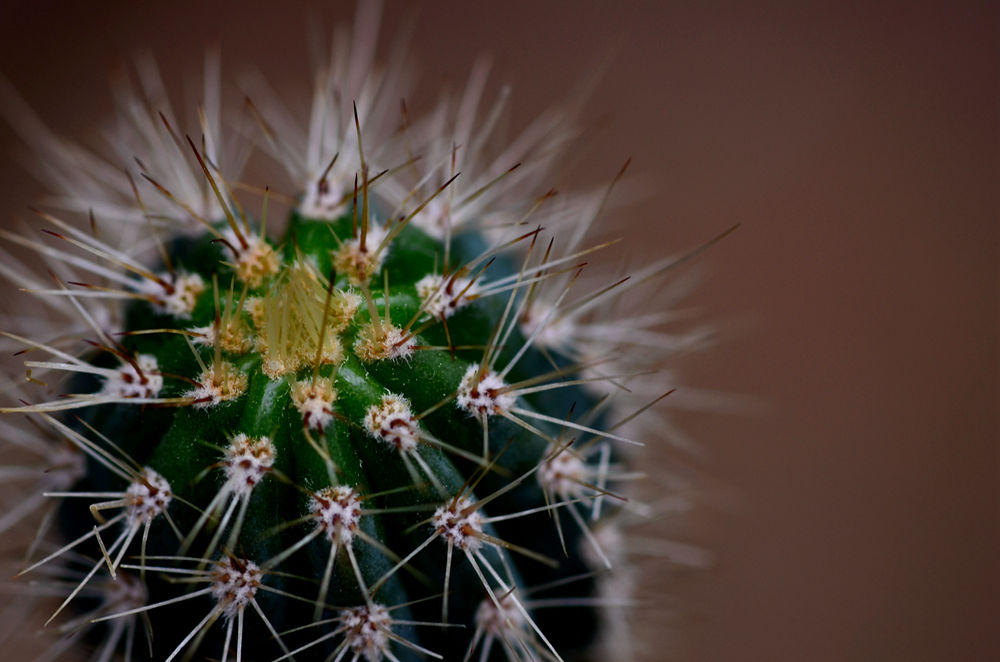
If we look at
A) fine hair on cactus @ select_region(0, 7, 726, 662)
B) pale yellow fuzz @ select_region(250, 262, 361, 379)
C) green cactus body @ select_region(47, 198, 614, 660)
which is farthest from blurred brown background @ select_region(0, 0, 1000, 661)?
pale yellow fuzz @ select_region(250, 262, 361, 379)

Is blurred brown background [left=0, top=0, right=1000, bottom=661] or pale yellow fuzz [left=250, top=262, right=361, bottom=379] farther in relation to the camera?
blurred brown background [left=0, top=0, right=1000, bottom=661]

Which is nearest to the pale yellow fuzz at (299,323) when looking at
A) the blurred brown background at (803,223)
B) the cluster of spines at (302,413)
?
the cluster of spines at (302,413)

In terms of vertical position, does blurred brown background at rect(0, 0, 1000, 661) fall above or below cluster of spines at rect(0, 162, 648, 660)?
above

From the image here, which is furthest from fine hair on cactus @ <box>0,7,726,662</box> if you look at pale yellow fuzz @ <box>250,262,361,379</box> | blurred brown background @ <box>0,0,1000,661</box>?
blurred brown background @ <box>0,0,1000,661</box>

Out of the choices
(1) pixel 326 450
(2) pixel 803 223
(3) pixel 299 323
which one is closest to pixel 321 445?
(1) pixel 326 450

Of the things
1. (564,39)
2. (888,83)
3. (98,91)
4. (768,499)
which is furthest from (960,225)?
(98,91)

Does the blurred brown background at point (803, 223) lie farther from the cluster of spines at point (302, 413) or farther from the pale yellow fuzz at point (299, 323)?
the pale yellow fuzz at point (299, 323)

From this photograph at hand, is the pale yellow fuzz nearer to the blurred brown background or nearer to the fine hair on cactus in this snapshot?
the fine hair on cactus

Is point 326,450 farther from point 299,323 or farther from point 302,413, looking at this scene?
point 299,323
